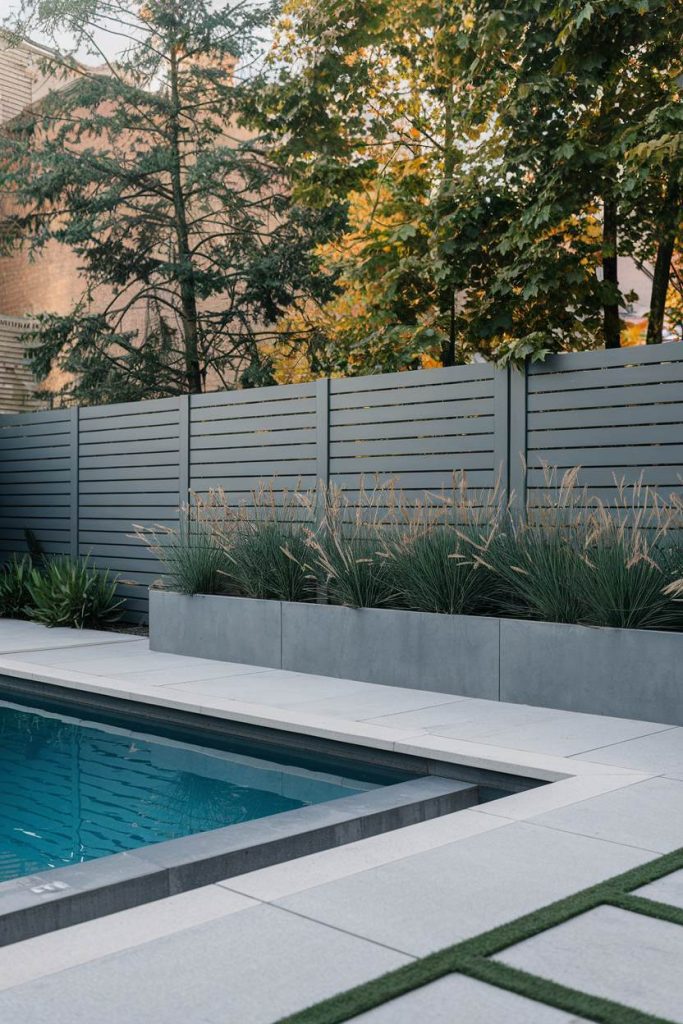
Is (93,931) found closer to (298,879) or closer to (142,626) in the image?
(298,879)

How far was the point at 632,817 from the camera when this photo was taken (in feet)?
11.5

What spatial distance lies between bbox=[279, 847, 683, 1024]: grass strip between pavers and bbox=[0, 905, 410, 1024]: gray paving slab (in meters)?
0.06

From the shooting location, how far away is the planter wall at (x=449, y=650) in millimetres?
5289

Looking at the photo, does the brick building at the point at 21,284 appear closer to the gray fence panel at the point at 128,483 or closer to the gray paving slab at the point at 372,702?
the gray fence panel at the point at 128,483

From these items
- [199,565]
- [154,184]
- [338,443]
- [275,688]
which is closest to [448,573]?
[275,688]

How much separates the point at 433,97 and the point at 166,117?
4684 mm

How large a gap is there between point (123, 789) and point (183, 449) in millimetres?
5125

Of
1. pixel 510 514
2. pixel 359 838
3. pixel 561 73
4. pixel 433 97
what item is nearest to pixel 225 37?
pixel 433 97

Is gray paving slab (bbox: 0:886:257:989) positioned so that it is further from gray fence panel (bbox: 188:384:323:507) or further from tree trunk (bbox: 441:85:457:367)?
tree trunk (bbox: 441:85:457:367)

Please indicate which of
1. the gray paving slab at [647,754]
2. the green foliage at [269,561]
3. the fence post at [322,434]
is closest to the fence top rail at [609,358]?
the fence post at [322,434]

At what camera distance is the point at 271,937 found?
2484mm

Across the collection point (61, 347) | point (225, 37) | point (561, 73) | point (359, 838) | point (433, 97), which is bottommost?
point (359, 838)

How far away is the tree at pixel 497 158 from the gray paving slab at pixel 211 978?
4981 millimetres

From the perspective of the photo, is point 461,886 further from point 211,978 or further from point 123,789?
point 123,789
